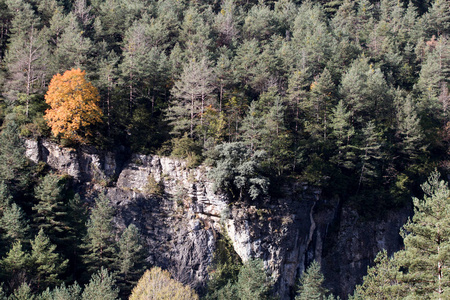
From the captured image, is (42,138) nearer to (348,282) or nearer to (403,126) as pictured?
(348,282)

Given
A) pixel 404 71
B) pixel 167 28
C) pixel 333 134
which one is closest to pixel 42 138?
pixel 167 28

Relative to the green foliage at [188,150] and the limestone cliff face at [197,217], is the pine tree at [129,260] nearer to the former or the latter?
the limestone cliff face at [197,217]

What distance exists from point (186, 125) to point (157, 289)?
14.8 meters

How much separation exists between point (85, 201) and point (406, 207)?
30.2 m

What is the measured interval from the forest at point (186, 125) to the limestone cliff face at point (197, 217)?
1091 millimetres

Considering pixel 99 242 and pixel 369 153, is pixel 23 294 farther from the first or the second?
pixel 369 153

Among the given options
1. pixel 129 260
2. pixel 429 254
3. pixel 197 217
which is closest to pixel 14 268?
pixel 129 260

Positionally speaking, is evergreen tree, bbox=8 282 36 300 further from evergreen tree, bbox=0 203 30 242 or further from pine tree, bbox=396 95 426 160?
pine tree, bbox=396 95 426 160

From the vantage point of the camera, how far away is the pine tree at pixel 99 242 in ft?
83.1

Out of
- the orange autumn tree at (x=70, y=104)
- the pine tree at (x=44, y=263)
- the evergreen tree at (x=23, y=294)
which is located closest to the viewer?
the evergreen tree at (x=23, y=294)

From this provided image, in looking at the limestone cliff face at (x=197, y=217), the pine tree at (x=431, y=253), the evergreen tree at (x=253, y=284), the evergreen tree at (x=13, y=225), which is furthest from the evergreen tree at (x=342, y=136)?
the evergreen tree at (x=13, y=225)

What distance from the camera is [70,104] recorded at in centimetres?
2991

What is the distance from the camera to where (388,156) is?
3569cm

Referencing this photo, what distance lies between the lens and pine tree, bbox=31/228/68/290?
76.8 ft
